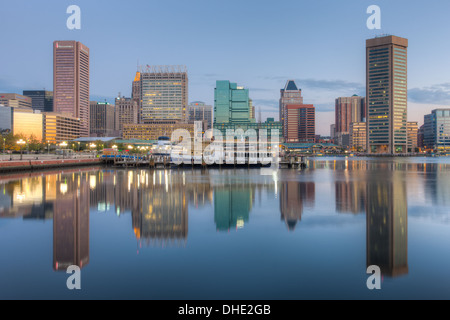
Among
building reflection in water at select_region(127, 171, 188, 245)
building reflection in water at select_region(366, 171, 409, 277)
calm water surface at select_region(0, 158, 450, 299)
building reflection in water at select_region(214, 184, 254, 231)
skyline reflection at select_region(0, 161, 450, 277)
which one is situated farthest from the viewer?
building reflection in water at select_region(214, 184, 254, 231)

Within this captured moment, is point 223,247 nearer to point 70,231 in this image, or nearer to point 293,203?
point 70,231

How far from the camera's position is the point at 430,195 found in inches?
1266

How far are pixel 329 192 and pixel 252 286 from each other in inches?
990

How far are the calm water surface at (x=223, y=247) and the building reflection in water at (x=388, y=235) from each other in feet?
0.20

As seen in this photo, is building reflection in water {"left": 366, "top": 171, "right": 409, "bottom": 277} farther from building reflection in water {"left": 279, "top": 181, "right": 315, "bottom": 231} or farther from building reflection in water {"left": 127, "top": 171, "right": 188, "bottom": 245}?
building reflection in water {"left": 127, "top": 171, "right": 188, "bottom": 245}

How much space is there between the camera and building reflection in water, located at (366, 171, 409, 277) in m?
13.2

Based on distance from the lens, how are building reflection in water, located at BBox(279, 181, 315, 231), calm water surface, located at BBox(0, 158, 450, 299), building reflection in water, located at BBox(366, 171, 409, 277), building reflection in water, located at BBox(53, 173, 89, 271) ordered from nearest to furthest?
calm water surface, located at BBox(0, 158, 450, 299)
building reflection in water, located at BBox(366, 171, 409, 277)
building reflection in water, located at BBox(53, 173, 89, 271)
building reflection in water, located at BBox(279, 181, 315, 231)

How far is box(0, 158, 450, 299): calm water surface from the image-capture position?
36.0 ft

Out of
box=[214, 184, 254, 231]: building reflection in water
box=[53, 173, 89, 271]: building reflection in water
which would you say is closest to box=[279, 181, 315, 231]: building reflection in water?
box=[214, 184, 254, 231]: building reflection in water

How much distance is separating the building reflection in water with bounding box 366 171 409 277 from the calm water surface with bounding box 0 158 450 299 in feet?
0.20

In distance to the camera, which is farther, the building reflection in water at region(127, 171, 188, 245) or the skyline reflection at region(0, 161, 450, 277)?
the building reflection in water at region(127, 171, 188, 245)
